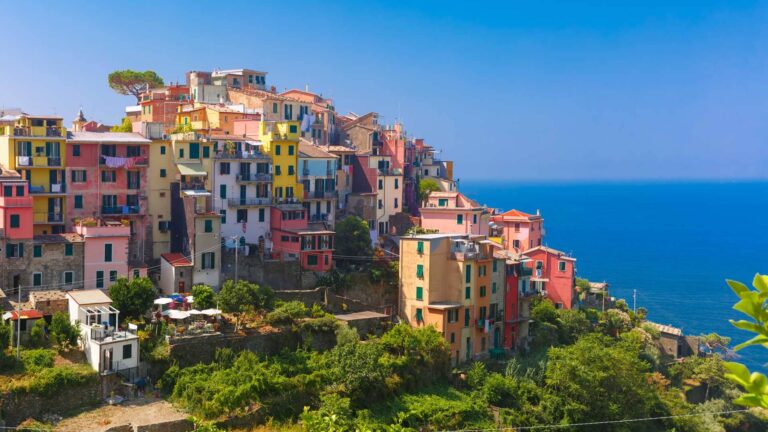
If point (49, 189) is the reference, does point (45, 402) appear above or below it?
below

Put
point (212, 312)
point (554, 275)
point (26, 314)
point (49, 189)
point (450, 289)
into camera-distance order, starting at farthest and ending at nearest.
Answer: point (554, 275)
point (450, 289)
point (49, 189)
point (212, 312)
point (26, 314)

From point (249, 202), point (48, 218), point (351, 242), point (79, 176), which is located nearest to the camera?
point (48, 218)

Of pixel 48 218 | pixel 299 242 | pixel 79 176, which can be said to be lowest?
pixel 299 242

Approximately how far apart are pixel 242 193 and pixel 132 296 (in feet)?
42.8

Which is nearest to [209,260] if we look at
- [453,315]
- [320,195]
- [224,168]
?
[224,168]

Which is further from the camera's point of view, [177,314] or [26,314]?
[177,314]

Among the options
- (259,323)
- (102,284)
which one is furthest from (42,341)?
(259,323)

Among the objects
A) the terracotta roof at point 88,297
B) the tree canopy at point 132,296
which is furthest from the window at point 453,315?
the terracotta roof at point 88,297

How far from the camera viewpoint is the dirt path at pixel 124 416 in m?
31.1

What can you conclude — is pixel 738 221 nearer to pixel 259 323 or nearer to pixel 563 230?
pixel 563 230

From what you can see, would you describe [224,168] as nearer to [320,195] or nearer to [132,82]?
[320,195]

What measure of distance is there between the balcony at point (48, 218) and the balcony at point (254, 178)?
409 inches

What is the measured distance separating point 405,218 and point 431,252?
1525 cm

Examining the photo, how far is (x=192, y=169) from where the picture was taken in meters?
46.8
